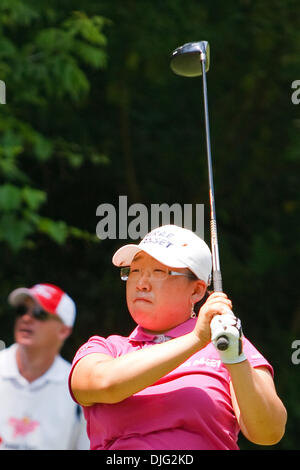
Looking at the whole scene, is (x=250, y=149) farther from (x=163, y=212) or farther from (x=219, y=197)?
(x=163, y=212)

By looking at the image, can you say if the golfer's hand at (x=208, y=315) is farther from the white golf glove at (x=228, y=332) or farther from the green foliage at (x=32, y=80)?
the green foliage at (x=32, y=80)

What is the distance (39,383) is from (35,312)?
1.53 feet

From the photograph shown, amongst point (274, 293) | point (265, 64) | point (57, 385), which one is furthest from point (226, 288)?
point (57, 385)

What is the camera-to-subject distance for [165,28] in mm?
7176

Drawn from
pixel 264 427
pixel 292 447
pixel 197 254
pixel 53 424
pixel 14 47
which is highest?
pixel 14 47

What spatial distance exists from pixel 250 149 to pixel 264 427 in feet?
22.1

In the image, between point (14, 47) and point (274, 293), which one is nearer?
point (14, 47)

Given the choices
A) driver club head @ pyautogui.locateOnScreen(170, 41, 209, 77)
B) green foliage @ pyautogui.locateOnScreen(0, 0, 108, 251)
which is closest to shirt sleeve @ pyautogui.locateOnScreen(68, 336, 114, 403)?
driver club head @ pyautogui.locateOnScreen(170, 41, 209, 77)

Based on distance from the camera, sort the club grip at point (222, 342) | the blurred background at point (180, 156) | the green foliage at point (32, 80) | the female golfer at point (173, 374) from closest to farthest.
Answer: the club grip at point (222, 342), the female golfer at point (173, 374), the green foliage at point (32, 80), the blurred background at point (180, 156)

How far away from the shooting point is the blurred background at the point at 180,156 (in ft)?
24.1

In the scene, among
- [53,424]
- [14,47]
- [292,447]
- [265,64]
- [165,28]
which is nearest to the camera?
[53,424]

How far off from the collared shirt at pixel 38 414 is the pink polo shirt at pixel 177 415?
183cm

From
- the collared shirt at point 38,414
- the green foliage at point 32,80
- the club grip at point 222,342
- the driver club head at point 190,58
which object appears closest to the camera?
the club grip at point 222,342

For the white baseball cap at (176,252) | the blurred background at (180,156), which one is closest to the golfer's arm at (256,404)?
Result: the white baseball cap at (176,252)
